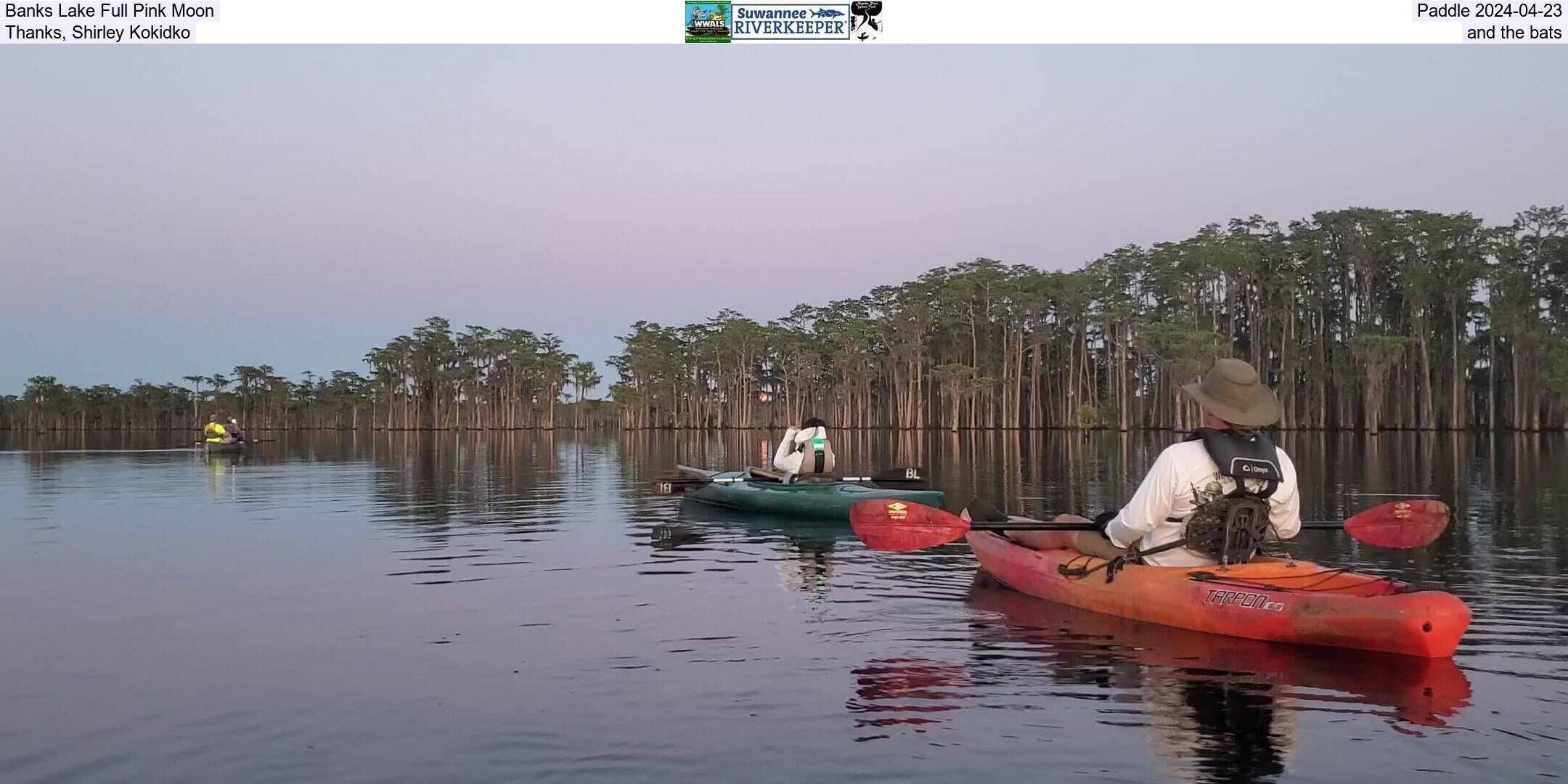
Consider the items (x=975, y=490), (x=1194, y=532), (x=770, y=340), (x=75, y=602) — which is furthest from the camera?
(x=770, y=340)

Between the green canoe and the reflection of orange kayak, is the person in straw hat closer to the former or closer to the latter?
the reflection of orange kayak

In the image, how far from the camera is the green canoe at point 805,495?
17.0m

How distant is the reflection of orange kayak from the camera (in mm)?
7070

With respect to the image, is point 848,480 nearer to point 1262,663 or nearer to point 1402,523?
point 1402,523

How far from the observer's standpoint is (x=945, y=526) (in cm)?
1041

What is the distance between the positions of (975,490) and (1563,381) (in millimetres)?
46543

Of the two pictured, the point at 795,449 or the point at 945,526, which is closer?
the point at 945,526

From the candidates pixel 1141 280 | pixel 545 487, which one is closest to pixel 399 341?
pixel 1141 280

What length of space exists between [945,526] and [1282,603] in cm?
304

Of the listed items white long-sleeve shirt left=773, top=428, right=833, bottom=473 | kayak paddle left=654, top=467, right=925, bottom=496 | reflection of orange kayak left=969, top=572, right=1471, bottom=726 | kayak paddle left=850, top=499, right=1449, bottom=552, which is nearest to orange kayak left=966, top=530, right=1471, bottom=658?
reflection of orange kayak left=969, top=572, right=1471, bottom=726

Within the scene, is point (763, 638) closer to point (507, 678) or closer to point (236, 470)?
point (507, 678)

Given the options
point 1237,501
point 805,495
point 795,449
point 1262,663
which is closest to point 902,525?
point 1237,501

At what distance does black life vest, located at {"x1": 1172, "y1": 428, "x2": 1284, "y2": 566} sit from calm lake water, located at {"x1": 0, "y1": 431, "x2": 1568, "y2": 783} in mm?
739

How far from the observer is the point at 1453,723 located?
6.52m
